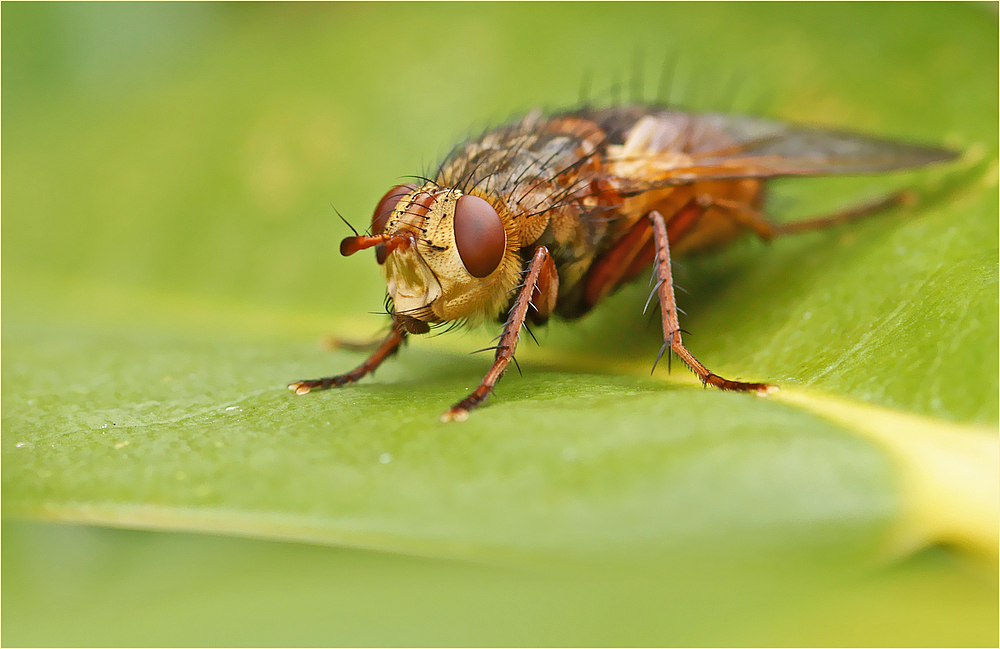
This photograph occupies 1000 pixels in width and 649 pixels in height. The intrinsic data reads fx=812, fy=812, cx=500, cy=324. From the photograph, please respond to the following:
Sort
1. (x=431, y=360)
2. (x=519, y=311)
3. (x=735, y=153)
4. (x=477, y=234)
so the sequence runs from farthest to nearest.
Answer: (x=431, y=360), (x=735, y=153), (x=519, y=311), (x=477, y=234)

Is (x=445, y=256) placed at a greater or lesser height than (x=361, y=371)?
greater

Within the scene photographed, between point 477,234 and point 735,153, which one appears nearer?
point 477,234

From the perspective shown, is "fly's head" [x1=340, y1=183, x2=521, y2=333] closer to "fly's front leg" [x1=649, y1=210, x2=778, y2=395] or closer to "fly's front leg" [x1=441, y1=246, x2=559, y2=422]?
"fly's front leg" [x1=441, y1=246, x2=559, y2=422]

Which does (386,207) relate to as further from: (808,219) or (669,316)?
(808,219)

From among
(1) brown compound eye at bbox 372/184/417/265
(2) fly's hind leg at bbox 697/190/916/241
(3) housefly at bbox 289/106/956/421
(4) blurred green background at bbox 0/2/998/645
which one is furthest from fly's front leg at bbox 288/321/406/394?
(2) fly's hind leg at bbox 697/190/916/241

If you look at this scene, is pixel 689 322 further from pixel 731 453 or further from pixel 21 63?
pixel 21 63

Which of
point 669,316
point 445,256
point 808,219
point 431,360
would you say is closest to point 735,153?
point 808,219

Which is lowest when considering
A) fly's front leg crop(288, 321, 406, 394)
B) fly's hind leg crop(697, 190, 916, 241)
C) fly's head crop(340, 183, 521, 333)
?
fly's front leg crop(288, 321, 406, 394)

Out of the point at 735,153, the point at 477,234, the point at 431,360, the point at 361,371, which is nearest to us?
the point at 477,234
